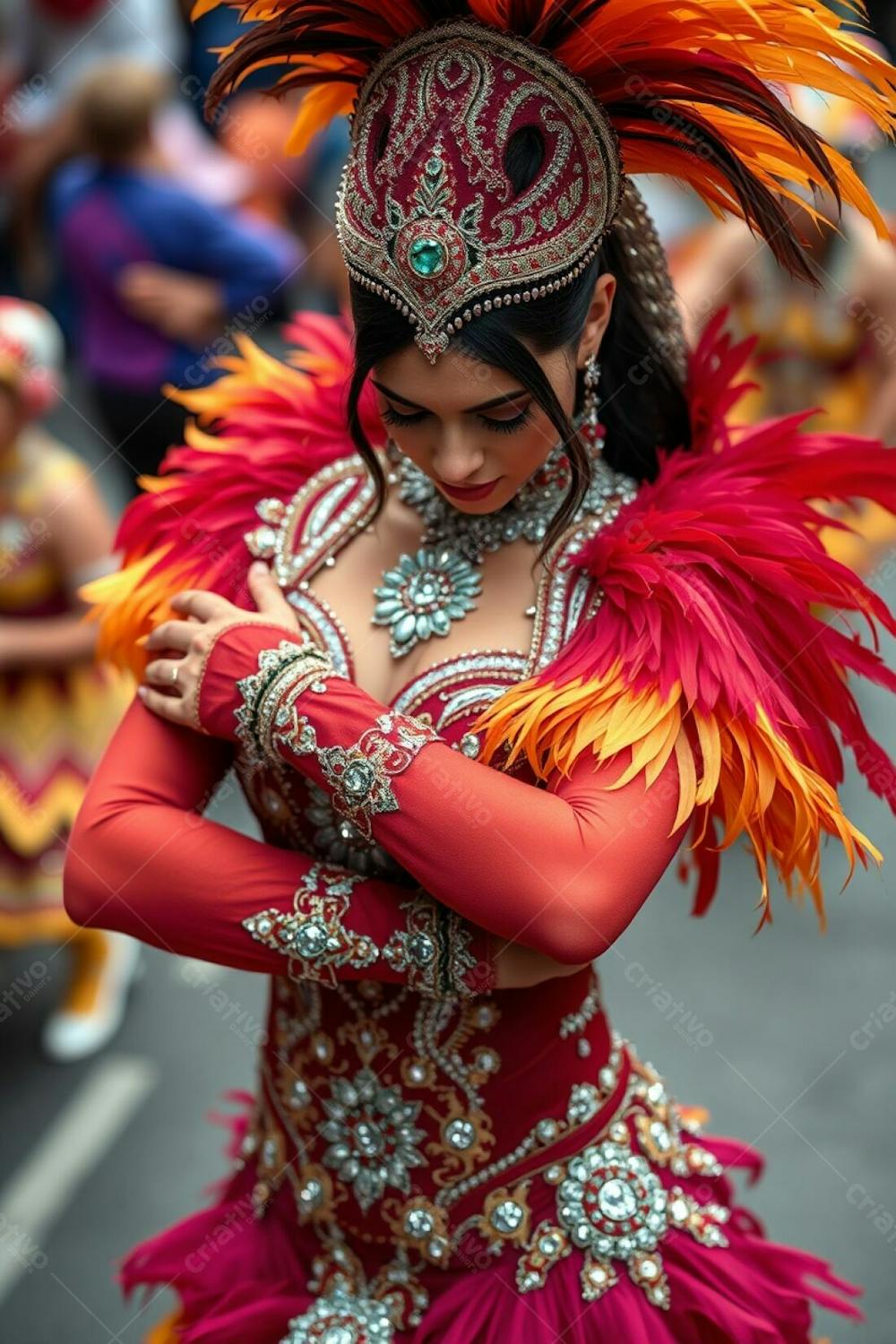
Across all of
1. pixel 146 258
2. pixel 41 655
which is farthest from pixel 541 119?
pixel 146 258

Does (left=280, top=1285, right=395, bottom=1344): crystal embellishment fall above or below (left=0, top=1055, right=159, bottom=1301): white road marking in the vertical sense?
above

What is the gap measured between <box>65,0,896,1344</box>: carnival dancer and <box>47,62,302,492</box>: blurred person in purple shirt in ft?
9.66

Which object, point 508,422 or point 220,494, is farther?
point 220,494

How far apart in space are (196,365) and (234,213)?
57cm

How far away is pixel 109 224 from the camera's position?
5.10 m

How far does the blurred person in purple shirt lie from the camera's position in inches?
197

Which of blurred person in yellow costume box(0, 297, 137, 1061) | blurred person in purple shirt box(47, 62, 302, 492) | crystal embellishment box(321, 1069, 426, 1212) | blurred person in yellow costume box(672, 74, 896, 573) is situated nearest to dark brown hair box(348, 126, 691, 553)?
crystal embellishment box(321, 1069, 426, 1212)

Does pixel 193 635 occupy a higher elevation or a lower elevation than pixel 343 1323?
higher

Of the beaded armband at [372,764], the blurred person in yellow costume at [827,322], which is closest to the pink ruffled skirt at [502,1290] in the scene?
the beaded armband at [372,764]

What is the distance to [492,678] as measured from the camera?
2031 millimetres

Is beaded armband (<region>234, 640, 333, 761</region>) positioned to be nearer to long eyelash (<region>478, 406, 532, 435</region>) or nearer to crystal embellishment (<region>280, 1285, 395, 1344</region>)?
long eyelash (<region>478, 406, 532, 435</region>)

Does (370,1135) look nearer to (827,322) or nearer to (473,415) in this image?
(473,415)

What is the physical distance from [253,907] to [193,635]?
0.34m

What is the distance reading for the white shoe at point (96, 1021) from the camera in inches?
165
